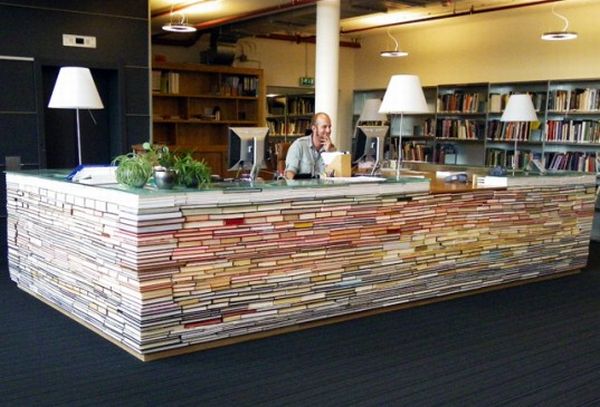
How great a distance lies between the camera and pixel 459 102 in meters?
10.1

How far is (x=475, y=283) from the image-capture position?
540 centimetres

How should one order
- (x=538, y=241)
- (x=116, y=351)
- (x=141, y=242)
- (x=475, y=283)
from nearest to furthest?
(x=141, y=242) → (x=116, y=351) → (x=475, y=283) → (x=538, y=241)

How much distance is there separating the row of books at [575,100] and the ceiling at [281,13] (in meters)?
1.32

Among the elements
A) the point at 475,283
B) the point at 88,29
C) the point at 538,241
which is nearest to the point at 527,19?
the point at 538,241

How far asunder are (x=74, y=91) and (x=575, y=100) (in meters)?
6.71

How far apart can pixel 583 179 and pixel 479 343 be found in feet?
9.32

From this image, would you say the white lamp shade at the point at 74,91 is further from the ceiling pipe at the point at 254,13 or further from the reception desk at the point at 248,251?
the ceiling pipe at the point at 254,13

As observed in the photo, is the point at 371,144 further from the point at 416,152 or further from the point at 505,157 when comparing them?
the point at 416,152

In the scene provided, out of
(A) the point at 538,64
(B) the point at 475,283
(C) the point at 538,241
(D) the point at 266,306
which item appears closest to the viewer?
(D) the point at 266,306

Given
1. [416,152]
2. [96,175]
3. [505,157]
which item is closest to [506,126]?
[505,157]

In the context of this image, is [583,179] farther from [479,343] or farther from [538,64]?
[538,64]

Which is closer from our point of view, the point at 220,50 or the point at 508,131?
the point at 508,131

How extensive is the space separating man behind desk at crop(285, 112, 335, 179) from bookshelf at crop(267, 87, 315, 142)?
645 cm

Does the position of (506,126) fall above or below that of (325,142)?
above
